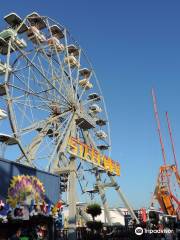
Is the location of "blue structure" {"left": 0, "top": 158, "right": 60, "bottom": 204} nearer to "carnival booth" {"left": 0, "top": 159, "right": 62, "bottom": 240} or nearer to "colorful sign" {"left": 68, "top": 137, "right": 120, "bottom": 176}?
"carnival booth" {"left": 0, "top": 159, "right": 62, "bottom": 240}

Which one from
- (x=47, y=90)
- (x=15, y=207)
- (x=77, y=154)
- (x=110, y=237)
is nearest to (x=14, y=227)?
(x=15, y=207)

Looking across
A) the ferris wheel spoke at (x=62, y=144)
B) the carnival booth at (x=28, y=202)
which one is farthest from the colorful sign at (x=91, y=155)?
the carnival booth at (x=28, y=202)

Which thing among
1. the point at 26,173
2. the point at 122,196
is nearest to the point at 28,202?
the point at 26,173

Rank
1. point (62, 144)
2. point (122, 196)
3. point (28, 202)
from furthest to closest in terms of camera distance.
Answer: point (122, 196) < point (62, 144) < point (28, 202)

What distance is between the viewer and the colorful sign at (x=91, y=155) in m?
26.5

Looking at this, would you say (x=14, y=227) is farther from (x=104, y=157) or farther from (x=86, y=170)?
(x=86, y=170)

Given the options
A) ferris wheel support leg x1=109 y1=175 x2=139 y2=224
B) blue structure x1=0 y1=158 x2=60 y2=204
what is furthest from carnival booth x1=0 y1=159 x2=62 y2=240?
ferris wheel support leg x1=109 y1=175 x2=139 y2=224

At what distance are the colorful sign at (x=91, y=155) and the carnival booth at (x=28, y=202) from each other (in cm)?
753

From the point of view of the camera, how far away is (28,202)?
52.3ft

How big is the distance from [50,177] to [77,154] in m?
7.98

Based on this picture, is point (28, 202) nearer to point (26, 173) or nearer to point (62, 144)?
point (26, 173)

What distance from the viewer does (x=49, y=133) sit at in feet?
101

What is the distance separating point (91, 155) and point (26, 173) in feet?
43.2

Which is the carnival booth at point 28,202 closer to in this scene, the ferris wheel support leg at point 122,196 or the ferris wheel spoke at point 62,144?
the ferris wheel spoke at point 62,144
